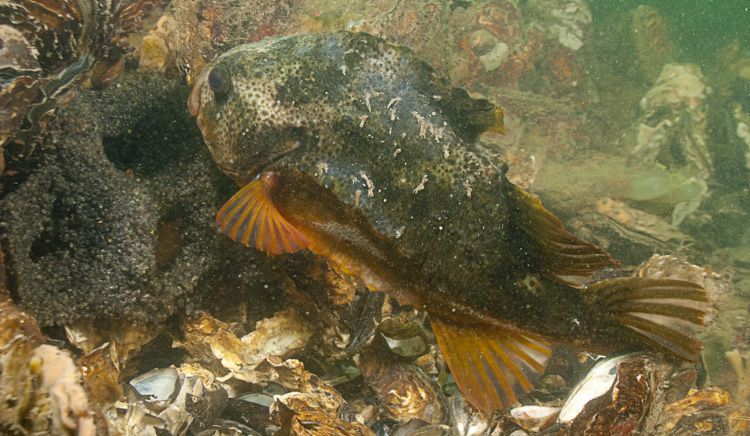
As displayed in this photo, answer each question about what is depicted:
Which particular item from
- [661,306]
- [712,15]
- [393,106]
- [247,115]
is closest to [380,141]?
[393,106]

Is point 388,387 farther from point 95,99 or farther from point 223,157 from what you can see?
point 95,99

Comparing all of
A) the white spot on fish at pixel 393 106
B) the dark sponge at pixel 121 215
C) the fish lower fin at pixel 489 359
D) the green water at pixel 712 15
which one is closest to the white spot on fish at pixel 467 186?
the white spot on fish at pixel 393 106

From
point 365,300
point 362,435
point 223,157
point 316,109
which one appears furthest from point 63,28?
point 362,435

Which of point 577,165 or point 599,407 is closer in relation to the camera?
point 599,407

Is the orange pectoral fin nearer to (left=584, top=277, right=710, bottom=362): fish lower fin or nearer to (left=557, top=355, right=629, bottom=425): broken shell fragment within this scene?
(left=584, top=277, right=710, bottom=362): fish lower fin

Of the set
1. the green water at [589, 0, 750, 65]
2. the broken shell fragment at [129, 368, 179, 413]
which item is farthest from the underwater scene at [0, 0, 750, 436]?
the green water at [589, 0, 750, 65]
